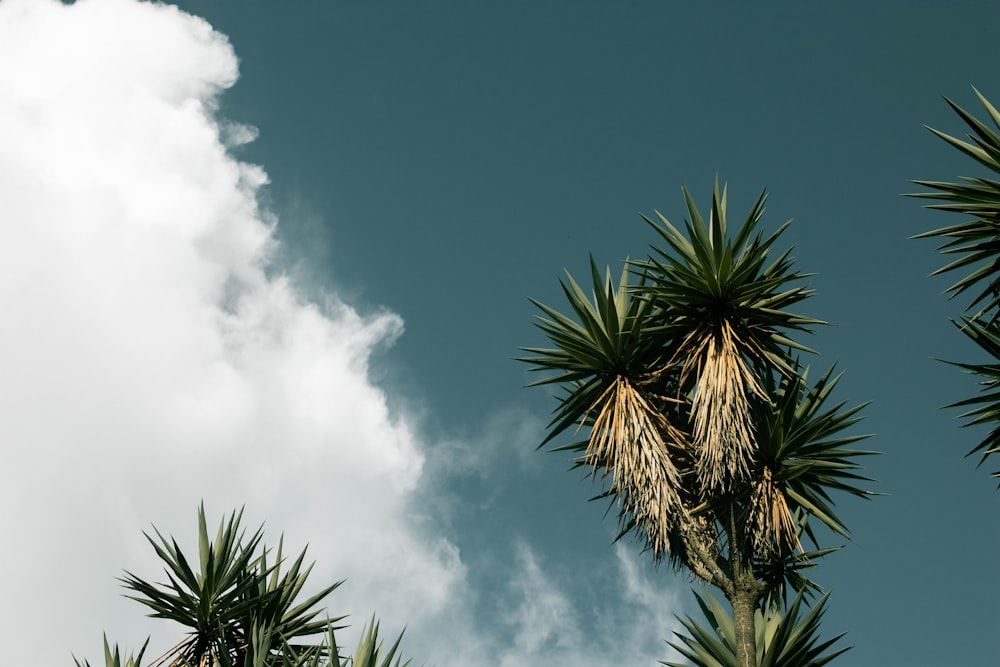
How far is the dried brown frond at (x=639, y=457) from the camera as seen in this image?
8766 mm

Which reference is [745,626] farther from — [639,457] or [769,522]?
[639,457]

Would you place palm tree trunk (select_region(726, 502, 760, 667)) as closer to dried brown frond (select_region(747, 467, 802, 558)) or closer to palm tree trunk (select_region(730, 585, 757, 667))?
palm tree trunk (select_region(730, 585, 757, 667))

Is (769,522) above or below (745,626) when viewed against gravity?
above

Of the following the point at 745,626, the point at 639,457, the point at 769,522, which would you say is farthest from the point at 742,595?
the point at 639,457

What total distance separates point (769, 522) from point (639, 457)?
1.52 meters

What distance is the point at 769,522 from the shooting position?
8.98 m

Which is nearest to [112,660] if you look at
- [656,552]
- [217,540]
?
[217,540]

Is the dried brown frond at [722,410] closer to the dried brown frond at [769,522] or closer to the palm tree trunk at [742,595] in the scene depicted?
the dried brown frond at [769,522]

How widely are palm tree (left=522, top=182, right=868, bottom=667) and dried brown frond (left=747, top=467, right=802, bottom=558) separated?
1 centimetres

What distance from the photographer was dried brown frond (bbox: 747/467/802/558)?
895 cm

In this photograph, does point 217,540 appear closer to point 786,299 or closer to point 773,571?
point 773,571

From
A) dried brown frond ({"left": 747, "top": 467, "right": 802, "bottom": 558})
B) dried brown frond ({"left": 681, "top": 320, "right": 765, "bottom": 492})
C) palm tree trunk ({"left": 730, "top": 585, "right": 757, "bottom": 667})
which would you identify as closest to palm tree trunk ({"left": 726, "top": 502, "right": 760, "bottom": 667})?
palm tree trunk ({"left": 730, "top": 585, "right": 757, "bottom": 667})

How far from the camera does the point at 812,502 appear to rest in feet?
31.6

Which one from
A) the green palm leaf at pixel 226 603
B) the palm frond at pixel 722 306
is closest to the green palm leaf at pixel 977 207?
the palm frond at pixel 722 306
